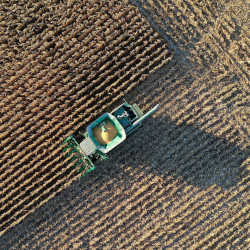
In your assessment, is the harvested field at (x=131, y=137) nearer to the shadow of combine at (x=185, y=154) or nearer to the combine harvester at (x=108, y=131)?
the shadow of combine at (x=185, y=154)

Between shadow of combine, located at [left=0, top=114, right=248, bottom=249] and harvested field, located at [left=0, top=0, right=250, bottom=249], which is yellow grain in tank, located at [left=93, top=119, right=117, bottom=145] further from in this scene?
shadow of combine, located at [left=0, top=114, right=248, bottom=249]

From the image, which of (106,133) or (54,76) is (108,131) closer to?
(106,133)

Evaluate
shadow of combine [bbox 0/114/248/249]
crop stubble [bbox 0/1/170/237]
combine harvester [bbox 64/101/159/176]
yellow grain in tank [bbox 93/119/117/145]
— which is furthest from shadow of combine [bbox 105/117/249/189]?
crop stubble [bbox 0/1/170/237]

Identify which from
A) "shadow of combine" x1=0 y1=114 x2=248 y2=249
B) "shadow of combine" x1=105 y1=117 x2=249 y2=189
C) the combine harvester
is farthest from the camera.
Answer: "shadow of combine" x1=105 y1=117 x2=249 y2=189

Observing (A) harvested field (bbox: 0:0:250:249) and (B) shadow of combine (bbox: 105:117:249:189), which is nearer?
(A) harvested field (bbox: 0:0:250:249)

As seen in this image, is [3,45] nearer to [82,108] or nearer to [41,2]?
[41,2]

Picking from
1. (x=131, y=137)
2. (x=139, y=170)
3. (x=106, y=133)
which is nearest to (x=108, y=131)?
(x=106, y=133)
